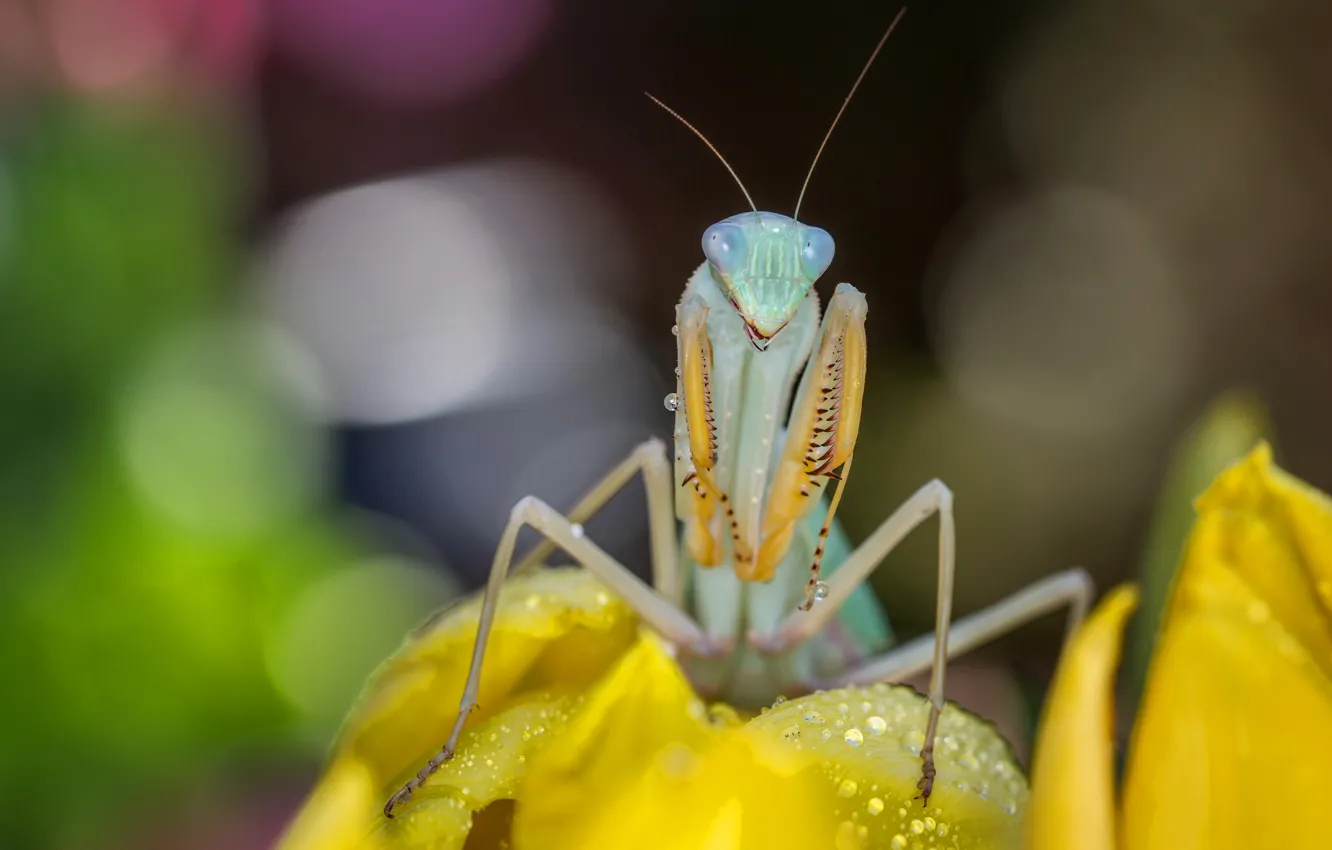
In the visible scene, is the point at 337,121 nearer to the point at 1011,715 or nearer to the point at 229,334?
the point at 229,334

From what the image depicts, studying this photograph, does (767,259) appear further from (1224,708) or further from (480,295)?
(480,295)

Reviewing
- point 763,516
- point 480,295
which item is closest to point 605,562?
point 763,516

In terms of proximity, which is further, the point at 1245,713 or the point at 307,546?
the point at 307,546

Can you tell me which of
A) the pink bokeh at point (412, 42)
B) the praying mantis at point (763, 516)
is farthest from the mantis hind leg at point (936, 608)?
the pink bokeh at point (412, 42)

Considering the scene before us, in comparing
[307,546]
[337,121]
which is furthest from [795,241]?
[337,121]

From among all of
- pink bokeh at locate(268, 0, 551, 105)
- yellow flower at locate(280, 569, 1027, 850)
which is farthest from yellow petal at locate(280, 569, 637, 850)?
pink bokeh at locate(268, 0, 551, 105)

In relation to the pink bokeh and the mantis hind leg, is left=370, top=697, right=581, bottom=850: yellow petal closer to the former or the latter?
the mantis hind leg
